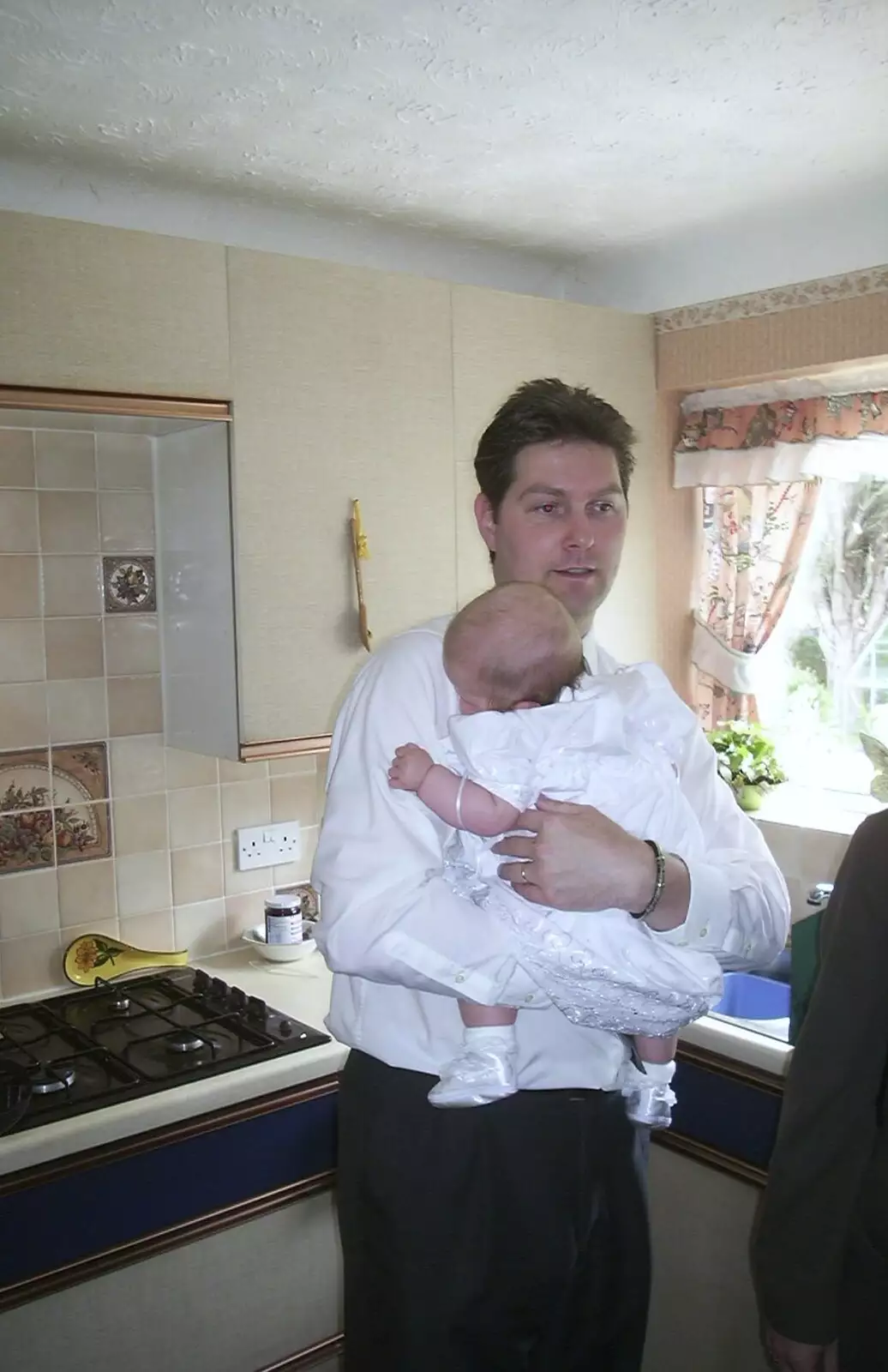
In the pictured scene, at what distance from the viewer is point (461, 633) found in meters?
1.19

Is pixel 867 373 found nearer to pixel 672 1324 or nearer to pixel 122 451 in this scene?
pixel 122 451

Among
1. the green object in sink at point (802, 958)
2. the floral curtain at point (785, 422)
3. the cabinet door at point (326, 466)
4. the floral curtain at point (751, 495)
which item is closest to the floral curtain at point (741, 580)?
the floral curtain at point (751, 495)

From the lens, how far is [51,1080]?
1.88 m

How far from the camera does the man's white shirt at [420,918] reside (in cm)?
110

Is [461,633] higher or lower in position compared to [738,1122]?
higher

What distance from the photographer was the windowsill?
2.64 meters

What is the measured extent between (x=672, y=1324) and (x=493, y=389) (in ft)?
6.10

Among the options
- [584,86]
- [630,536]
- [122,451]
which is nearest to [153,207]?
[122,451]

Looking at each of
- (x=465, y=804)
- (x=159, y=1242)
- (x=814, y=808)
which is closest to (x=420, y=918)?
(x=465, y=804)

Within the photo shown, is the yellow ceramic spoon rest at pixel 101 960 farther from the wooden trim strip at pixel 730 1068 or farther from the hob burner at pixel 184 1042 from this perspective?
the wooden trim strip at pixel 730 1068

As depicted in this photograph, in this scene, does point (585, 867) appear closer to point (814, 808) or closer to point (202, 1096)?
point (202, 1096)

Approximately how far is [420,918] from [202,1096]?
0.97m

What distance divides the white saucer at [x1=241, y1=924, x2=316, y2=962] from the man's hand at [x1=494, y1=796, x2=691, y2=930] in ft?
4.69

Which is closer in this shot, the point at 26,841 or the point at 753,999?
the point at 26,841
